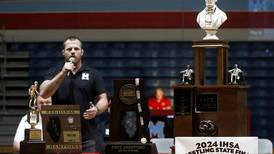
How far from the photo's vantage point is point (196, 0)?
10.2 meters

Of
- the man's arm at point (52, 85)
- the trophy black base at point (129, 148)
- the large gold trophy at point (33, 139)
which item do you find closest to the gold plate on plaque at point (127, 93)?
the trophy black base at point (129, 148)

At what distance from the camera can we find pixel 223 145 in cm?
358

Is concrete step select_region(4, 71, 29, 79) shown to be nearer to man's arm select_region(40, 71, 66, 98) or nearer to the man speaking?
the man speaking

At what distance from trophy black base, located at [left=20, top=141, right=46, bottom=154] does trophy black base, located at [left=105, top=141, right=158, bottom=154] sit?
367 mm

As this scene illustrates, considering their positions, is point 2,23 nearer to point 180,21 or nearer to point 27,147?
point 180,21

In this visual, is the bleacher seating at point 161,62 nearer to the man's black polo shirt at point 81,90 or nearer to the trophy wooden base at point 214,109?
the man's black polo shirt at point 81,90

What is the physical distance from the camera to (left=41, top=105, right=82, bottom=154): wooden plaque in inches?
136

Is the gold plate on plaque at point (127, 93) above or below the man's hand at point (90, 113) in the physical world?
above

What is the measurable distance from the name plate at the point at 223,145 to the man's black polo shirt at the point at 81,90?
2.85 feet

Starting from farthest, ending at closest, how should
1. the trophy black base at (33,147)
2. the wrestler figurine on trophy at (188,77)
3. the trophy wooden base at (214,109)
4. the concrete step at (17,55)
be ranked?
1. the concrete step at (17,55)
2. the wrestler figurine on trophy at (188,77)
3. the trophy wooden base at (214,109)
4. the trophy black base at (33,147)

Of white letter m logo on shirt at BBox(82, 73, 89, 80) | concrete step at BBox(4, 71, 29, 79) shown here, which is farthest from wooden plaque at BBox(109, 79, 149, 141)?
concrete step at BBox(4, 71, 29, 79)

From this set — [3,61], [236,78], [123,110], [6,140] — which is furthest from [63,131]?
[3,61]

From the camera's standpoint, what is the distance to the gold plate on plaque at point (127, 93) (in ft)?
11.8

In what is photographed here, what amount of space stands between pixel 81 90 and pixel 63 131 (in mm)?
791
